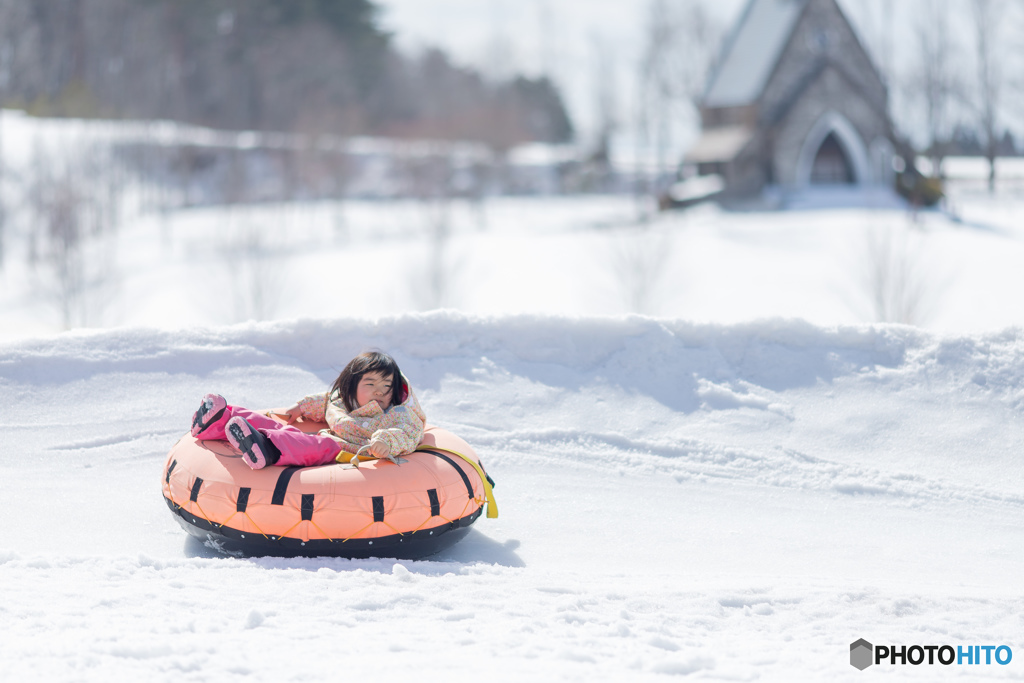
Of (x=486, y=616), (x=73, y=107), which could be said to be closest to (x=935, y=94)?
(x=486, y=616)

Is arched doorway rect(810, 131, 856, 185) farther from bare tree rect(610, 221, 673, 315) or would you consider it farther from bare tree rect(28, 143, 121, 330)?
bare tree rect(28, 143, 121, 330)

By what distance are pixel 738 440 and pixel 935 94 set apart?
80.5 ft

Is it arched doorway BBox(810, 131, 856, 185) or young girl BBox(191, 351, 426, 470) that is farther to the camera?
arched doorway BBox(810, 131, 856, 185)

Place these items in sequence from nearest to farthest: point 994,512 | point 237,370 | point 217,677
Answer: point 217,677 → point 994,512 → point 237,370

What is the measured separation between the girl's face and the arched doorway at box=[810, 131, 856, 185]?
80.0ft

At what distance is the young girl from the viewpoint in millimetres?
4102

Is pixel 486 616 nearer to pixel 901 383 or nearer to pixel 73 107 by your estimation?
pixel 901 383

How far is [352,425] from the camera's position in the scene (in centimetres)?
433

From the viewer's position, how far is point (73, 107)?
33250mm

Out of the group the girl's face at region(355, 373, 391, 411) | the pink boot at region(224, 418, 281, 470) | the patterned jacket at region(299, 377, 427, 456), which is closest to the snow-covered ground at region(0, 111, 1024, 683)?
the pink boot at region(224, 418, 281, 470)

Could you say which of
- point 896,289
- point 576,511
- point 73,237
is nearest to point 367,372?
point 576,511

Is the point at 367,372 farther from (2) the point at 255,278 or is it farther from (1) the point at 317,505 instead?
(2) the point at 255,278

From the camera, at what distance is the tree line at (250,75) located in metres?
36.1

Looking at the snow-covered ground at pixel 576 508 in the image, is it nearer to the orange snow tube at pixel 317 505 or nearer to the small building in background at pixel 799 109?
the orange snow tube at pixel 317 505
